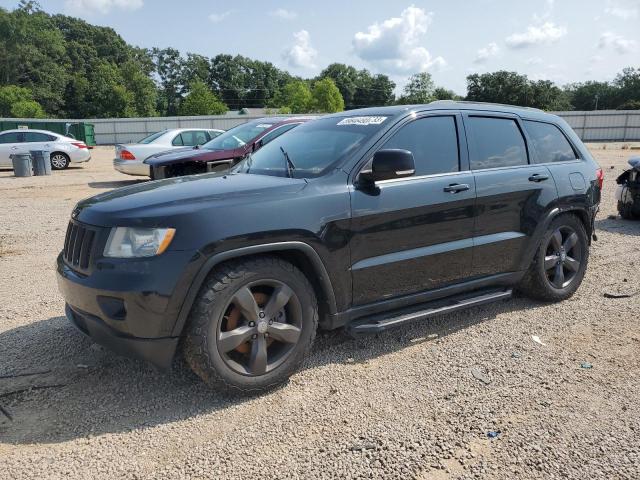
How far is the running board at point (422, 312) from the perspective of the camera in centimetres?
355

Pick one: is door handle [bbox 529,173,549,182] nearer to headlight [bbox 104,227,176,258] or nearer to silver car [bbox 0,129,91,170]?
headlight [bbox 104,227,176,258]

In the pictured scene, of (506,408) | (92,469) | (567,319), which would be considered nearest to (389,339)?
(506,408)

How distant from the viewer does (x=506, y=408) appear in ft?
10.2

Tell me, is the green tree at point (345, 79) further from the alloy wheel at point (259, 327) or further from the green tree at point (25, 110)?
the alloy wheel at point (259, 327)

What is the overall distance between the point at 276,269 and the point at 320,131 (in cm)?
151

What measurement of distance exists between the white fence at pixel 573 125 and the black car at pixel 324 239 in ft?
125

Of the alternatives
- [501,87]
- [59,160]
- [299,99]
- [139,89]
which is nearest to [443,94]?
[501,87]

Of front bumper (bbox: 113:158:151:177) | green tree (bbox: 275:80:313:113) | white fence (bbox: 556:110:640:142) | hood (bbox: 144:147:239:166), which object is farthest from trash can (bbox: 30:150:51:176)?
green tree (bbox: 275:80:313:113)

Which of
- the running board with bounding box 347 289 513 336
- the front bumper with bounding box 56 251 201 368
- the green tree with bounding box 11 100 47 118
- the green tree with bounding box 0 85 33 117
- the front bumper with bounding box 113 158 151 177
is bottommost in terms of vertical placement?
the running board with bounding box 347 289 513 336

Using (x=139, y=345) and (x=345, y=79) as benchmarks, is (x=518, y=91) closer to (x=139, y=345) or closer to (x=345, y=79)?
(x=345, y=79)

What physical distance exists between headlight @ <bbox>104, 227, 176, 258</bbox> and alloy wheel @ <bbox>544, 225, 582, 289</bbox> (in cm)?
347

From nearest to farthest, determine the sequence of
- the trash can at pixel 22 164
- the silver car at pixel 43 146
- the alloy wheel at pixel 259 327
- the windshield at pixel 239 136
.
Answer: the alloy wheel at pixel 259 327 < the windshield at pixel 239 136 < the trash can at pixel 22 164 < the silver car at pixel 43 146

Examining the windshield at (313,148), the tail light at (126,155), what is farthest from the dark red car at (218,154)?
the windshield at (313,148)

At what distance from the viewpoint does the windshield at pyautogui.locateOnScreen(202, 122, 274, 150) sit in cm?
1076
